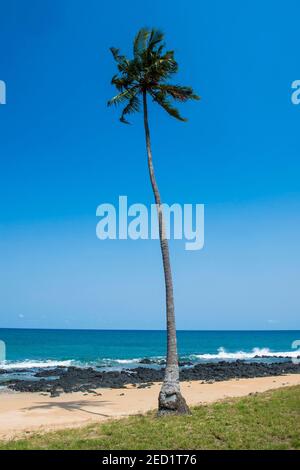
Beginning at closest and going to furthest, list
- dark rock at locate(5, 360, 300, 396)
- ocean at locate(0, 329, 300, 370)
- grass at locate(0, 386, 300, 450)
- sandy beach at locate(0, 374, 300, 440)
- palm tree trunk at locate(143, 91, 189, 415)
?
grass at locate(0, 386, 300, 450), palm tree trunk at locate(143, 91, 189, 415), sandy beach at locate(0, 374, 300, 440), dark rock at locate(5, 360, 300, 396), ocean at locate(0, 329, 300, 370)

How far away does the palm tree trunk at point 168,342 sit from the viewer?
15.8m

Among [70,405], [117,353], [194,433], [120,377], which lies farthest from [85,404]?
[117,353]

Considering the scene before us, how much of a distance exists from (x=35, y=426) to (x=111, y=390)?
1301 centimetres

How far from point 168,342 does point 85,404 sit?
25.6ft

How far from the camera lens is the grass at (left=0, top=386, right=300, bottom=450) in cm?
1162

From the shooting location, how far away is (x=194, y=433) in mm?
12625

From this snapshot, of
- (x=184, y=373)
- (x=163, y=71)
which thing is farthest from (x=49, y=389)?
(x=163, y=71)

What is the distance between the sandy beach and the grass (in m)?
1.91

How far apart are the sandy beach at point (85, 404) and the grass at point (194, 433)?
1913 millimetres

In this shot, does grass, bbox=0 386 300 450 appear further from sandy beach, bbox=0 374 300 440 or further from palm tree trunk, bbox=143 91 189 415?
sandy beach, bbox=0 374 300 440

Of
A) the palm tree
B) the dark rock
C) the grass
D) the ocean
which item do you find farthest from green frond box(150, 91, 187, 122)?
the ocean
